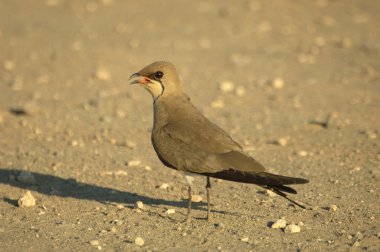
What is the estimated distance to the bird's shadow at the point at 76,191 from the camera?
649cm

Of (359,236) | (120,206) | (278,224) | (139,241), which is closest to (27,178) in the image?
(120,206)

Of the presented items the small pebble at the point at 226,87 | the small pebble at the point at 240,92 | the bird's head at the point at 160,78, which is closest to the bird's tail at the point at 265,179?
the bird's head at the point at 160,78

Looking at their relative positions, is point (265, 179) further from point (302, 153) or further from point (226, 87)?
point (226, 87)

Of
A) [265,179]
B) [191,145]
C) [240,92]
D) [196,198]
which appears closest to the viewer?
[265,179]

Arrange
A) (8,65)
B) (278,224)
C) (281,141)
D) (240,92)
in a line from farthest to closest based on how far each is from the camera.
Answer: (8,65) < (240,92) < (281,141) < (278,224)

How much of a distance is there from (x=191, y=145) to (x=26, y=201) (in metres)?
1.72

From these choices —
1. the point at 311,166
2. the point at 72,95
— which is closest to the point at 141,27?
the point at 72,95

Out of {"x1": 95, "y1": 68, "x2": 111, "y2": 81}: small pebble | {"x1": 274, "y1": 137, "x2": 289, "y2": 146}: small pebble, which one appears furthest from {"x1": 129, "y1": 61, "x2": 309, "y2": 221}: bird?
{"x1": 95, "y1": 68, "x2": 111, "y2": 81}: small pebble

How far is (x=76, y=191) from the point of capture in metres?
6.80

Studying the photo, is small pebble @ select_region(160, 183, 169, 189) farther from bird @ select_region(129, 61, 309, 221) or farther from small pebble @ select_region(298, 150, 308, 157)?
small pebble @ select_region(298, 150, 308, 157)

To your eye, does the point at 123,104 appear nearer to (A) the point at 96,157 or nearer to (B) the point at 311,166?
(A) the point at 96,157

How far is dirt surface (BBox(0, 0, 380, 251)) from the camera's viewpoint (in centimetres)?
576

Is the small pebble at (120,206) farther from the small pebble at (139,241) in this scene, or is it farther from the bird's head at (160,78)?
the bird's head at (160,78)

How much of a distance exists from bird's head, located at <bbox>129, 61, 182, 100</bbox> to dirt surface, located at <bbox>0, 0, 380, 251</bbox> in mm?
1090
